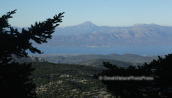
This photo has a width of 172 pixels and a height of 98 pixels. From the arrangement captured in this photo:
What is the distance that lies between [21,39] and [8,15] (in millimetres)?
3532

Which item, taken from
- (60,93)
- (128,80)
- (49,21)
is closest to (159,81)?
(128,80)

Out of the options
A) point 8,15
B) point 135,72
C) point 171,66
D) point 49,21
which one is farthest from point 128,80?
point 8,15

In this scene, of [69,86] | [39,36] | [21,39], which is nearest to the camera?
[21,39]

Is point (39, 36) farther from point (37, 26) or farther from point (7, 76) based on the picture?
point (7, 76)

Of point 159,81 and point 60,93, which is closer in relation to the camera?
point 159,81

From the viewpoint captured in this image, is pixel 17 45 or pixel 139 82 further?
pixel 139 82

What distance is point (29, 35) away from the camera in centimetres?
1355

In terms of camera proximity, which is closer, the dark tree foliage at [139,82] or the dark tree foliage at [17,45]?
the dark tree foliage at [17,45]

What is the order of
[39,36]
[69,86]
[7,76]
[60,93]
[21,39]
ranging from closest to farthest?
[7,76] < [21,39] < [39,36] < [60,93] < [69,86]

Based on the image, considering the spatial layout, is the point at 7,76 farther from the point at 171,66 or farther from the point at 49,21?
the point at 171,66

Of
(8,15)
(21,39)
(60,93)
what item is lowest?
(60,93)

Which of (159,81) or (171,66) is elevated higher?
(171,66)

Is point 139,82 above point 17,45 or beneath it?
beneath

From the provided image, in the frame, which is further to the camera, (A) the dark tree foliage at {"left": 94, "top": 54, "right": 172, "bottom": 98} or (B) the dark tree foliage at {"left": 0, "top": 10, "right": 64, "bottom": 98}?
(A) the dark tree foliage at {"left": 94, "top": 54, "right": 172, "bottom": 98}
